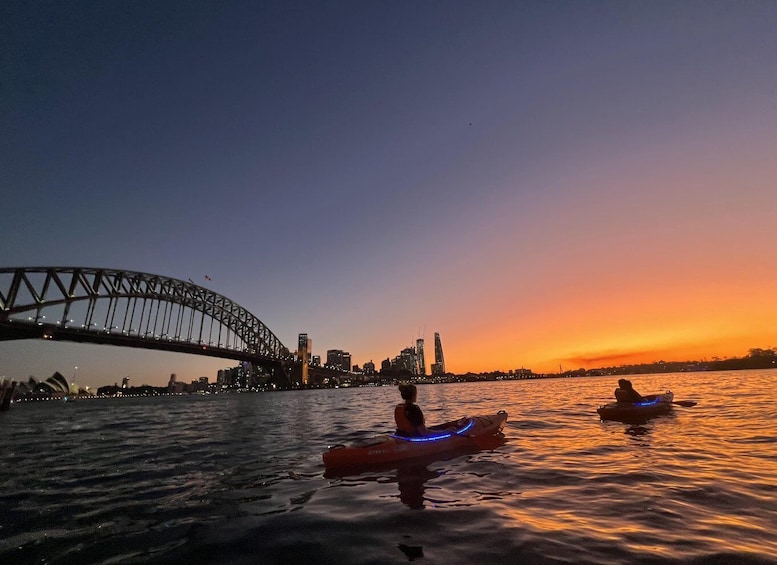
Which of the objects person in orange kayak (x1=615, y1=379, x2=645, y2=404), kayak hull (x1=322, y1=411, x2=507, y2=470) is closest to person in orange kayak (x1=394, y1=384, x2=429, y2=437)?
kayak hull (x1=322, y1=411, x2=507, y2=470)

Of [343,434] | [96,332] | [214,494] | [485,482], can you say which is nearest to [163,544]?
[214,494]

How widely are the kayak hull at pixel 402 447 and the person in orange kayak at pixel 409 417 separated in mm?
255

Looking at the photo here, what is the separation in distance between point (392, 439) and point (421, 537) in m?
5.34

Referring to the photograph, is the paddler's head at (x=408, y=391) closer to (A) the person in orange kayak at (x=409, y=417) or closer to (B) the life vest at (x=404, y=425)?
(A) the person in orange kayak at (x=409, y=417)

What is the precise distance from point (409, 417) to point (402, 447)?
37.1 inches

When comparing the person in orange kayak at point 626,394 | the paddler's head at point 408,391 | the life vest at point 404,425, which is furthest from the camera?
the person in orange kayak at point 626,394

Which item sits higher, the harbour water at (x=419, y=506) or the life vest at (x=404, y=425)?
the life vest at (x=404, y=425)

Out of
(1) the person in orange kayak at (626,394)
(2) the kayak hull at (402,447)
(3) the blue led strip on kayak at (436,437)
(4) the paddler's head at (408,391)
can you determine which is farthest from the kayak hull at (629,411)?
(4) the paddler's head at (408,391)

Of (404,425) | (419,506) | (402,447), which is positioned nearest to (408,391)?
(404,425)

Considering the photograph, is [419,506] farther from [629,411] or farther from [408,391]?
[629,411]

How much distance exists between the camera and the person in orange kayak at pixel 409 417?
36.0ft

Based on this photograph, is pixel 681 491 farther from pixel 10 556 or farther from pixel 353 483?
pixel 10 556

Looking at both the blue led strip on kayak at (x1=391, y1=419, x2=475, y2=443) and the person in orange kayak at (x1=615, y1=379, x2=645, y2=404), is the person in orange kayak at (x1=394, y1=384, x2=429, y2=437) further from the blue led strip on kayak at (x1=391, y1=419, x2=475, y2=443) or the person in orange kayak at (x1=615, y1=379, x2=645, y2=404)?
the person in orange kayak at (x1=615, y1=379, x2=645, y2=404)

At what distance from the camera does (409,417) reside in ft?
36.7
